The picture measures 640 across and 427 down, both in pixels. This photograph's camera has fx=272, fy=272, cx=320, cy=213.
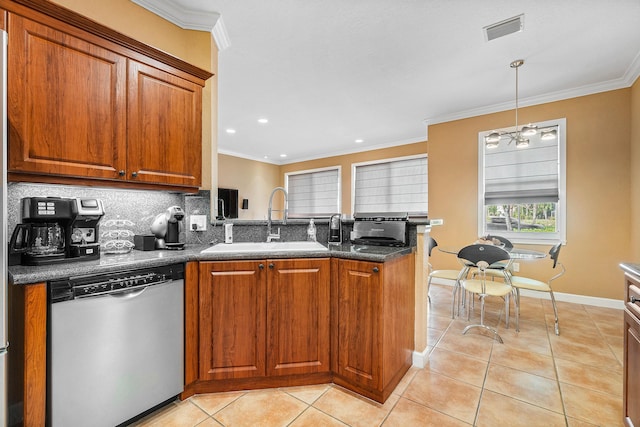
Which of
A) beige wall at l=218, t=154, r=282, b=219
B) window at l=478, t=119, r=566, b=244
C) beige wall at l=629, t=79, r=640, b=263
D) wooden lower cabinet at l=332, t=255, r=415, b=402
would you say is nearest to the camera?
wooden lower cabinet at l=332, t=255, r=415, b=402

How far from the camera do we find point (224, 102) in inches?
162

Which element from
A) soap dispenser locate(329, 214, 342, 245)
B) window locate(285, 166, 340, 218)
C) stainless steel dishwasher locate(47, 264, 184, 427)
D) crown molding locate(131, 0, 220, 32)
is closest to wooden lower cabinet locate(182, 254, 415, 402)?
stainless steel dishwasher locate(47, 264, 184, 427)

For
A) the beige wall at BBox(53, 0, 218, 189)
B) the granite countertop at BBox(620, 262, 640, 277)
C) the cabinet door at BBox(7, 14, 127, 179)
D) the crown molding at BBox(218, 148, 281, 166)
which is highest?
the crown molding at BBox(218, 148, 281, 166)

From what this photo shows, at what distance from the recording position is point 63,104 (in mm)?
1455

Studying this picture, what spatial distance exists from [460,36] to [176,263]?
10.0ft

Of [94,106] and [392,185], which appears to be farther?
[392,185]

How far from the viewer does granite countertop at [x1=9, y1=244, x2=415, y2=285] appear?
1155 mm

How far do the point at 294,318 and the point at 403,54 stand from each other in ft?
9.19

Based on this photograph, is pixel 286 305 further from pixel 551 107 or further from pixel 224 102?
pixel 551 107

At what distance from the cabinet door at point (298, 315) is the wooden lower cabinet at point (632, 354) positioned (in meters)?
1.43

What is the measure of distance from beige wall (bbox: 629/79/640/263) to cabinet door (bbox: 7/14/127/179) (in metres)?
4.99

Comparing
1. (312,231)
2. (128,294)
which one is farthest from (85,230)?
(312,231)

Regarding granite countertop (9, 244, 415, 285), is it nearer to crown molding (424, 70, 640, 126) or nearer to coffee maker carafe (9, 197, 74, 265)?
coffee maker carafe (9, 197, 74, 265)

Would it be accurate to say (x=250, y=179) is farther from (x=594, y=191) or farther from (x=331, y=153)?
(x=594, y=191)
